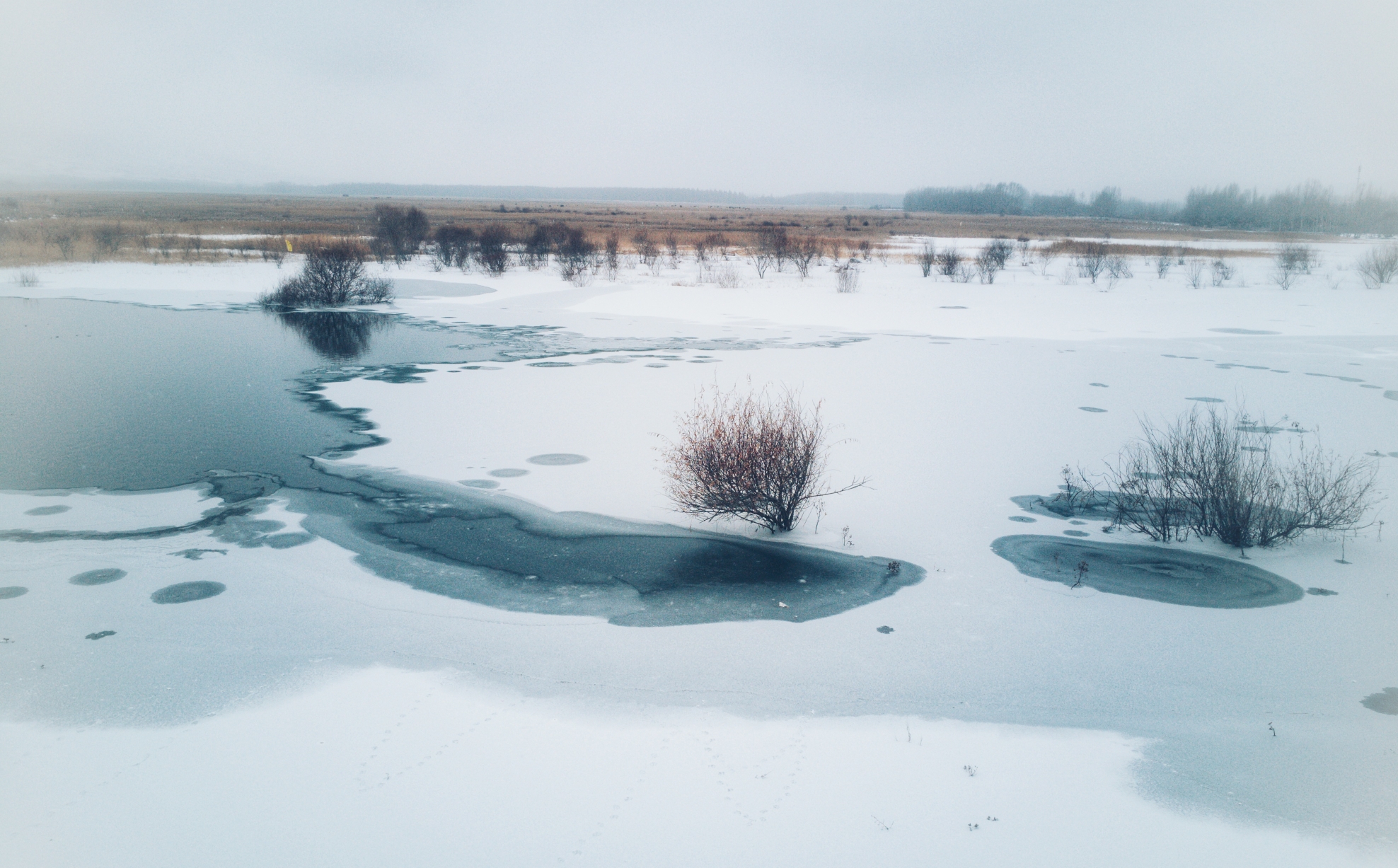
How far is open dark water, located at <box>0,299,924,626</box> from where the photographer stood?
6.01 meters

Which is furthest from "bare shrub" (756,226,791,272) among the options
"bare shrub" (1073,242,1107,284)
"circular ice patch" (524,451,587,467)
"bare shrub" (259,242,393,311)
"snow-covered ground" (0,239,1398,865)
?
"snow-covered ground" (0,239,1398,865)

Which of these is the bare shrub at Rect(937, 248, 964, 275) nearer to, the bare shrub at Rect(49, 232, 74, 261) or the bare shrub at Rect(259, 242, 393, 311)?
the bare shrub at Rect(259, 242, 393, 311)

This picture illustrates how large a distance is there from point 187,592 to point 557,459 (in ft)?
13.8

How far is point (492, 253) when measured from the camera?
3362cm

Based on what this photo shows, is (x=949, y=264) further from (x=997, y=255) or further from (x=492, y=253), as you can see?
(x=492, y=253)

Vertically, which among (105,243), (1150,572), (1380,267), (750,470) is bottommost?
(1150,572)

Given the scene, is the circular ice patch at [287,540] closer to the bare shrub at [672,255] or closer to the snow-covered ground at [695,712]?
the snow-covered ground at [695,712]

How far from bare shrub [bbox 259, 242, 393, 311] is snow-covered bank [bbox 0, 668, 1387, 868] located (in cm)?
2202

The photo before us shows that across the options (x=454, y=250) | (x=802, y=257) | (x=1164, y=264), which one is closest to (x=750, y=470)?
(x=802, y=257)

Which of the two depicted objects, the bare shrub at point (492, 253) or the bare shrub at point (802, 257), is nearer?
the bare shrub at point (802, 257)

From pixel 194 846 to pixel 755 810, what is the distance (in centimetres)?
243

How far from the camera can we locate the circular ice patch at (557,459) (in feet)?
30.0

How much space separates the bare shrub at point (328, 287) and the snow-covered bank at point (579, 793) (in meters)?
22.0

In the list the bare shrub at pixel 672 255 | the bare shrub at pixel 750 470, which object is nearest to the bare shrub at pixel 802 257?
the bare shrub at pixel 672 255
